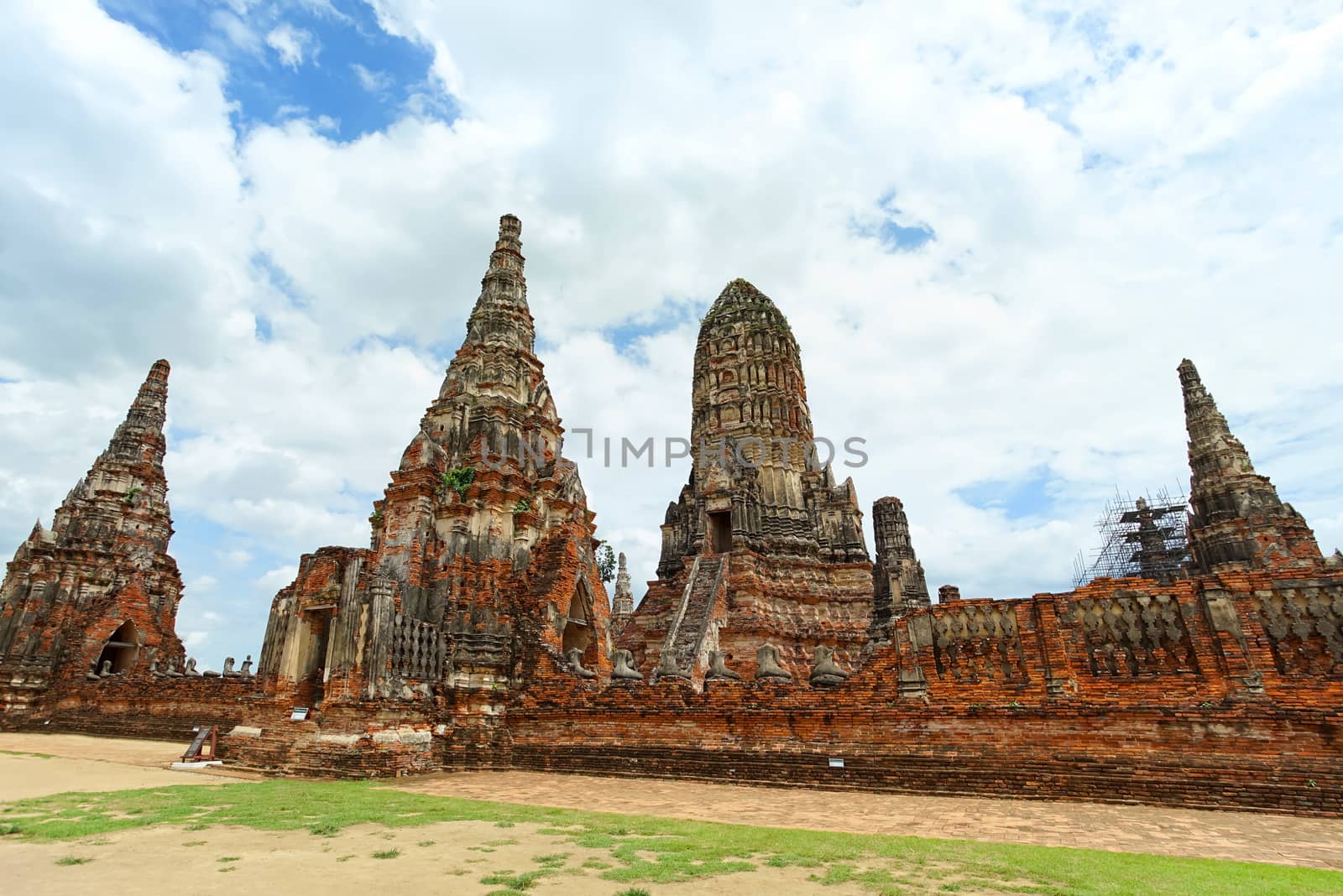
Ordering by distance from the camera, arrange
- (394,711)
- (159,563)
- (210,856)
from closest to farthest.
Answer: (210,856) → (394,711) → (159,563)

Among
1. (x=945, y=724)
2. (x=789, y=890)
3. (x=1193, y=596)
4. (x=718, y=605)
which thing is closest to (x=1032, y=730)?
(x=945, y=724)

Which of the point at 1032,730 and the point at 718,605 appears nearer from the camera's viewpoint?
the point at 1032,730

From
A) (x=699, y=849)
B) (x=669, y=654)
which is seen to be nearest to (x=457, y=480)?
(x=669, y=654)

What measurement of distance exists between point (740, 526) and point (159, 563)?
884 inches

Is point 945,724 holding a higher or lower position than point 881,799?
higher

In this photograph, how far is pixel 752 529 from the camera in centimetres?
2514

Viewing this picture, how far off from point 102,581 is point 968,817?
2884 cm

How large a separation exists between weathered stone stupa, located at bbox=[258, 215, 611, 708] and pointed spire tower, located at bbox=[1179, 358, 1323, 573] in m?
26.5

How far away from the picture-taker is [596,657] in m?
15.9

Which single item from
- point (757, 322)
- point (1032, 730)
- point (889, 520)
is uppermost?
point (757, 322)

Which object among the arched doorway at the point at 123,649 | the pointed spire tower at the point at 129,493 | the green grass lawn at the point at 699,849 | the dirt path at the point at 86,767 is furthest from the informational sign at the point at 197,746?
the pointed spire tower at the point at 129,493

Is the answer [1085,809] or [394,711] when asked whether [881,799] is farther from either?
[394,711]

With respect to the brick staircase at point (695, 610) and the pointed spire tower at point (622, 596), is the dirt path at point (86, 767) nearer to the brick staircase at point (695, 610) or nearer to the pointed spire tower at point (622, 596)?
the brick staircase at point (695, 610)

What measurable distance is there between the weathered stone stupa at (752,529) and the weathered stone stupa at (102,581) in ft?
53.8
